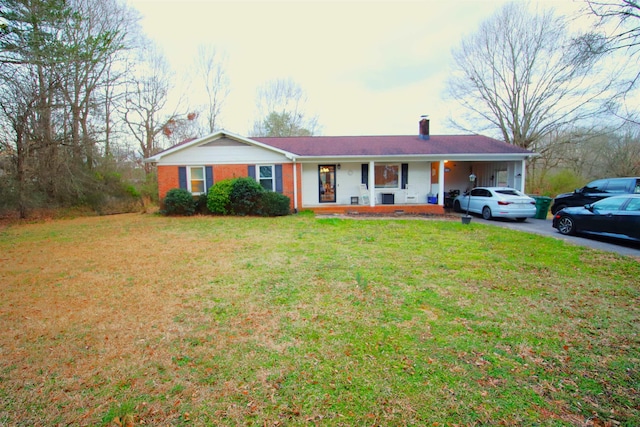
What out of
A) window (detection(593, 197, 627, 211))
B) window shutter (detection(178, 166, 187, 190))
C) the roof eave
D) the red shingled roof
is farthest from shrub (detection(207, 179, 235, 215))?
window (detection(593, 197, 627, 211))

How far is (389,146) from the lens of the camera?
16594 millimetres

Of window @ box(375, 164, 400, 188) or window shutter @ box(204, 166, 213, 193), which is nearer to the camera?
window shutter @ box(204, 166, 213, 193)

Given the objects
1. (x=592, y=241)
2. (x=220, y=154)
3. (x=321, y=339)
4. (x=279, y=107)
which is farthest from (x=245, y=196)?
(x=279, y=107)

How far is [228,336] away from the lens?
11.8 ft

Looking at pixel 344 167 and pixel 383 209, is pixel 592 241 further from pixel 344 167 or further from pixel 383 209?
pixel 344 167

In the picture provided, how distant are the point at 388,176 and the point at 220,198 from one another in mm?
8947

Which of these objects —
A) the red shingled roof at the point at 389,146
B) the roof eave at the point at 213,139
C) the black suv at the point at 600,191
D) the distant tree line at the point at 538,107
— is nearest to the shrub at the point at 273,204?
the roof eave at the point at 213,139

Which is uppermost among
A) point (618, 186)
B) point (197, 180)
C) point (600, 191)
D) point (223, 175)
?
point (223, 175)

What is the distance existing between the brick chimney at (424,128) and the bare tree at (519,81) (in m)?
10.0

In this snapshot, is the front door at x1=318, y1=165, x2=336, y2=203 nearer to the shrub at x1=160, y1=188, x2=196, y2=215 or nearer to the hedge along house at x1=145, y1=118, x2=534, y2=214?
the hedge along house at x1=145, y1=118, x2=534, y2=214

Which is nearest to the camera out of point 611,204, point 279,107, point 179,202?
point 611,204

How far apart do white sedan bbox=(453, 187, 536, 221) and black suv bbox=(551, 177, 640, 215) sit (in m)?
1.61

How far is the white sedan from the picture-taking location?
12.4 m

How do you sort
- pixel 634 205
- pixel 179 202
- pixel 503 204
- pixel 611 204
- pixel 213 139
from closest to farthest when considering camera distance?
pixel 634 205 < pixel 611 204 < pixel 503 204 < pixel 179 202 < pixel 213 139
